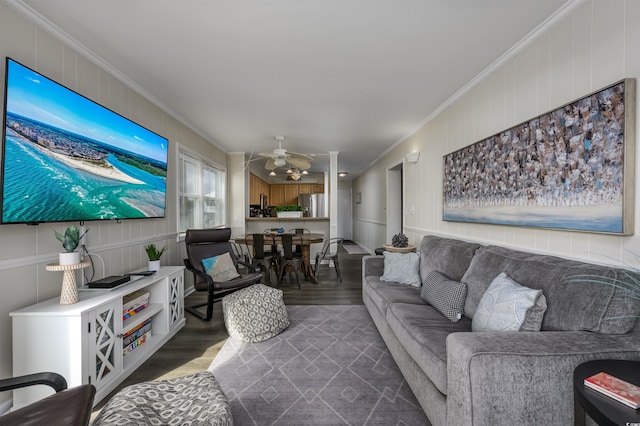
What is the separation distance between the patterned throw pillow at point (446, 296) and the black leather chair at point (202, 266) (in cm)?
206

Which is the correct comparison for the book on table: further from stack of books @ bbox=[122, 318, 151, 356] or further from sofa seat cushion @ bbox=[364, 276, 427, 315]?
stack of books @ bbox=[122, 318, 151, 356]

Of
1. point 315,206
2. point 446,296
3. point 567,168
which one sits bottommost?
point 446,296

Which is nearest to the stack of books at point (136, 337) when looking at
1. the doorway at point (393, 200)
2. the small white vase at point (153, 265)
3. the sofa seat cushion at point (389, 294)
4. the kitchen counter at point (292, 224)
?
the small white vase at point (153, 265)

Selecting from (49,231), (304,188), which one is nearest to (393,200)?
(304,188)

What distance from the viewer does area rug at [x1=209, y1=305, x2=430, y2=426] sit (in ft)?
5.32

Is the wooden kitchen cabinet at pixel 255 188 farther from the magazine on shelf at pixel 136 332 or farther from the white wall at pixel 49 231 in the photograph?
the magazine on shelf at pixel 136 332

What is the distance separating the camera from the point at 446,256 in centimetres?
260

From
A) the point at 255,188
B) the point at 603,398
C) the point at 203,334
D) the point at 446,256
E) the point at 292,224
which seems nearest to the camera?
the point at 603,398

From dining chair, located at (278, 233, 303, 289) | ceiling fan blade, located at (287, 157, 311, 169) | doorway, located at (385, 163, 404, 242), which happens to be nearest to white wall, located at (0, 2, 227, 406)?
dining chair, located at (278, 233, 303, 289)

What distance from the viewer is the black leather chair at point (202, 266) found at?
3037mm

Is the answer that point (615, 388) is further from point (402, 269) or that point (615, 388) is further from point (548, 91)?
point (402, 269)

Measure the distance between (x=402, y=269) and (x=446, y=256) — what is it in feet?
1.70

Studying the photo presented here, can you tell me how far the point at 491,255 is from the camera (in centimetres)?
206

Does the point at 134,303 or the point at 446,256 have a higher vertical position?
the point at 446,256
